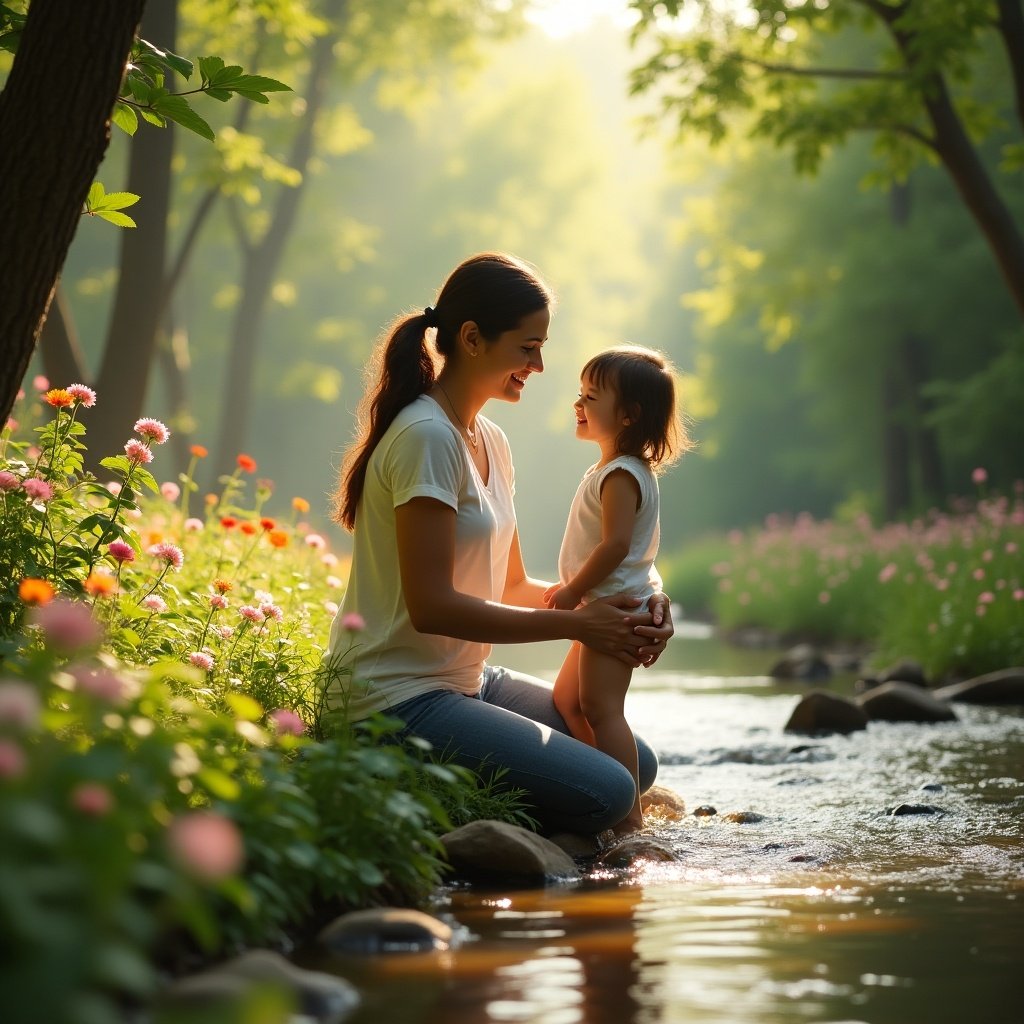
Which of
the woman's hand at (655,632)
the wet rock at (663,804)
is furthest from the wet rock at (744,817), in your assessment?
the woman's hand at (655,632)

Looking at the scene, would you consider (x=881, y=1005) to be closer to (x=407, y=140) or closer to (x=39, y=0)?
(x=39, y=0)

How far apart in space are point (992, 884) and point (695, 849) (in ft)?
3.19

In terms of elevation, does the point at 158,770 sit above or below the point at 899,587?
below

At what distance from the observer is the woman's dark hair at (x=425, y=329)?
4.33 meters

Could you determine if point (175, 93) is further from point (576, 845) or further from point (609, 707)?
point (576, 845)

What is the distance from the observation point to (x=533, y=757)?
4188 millimetres

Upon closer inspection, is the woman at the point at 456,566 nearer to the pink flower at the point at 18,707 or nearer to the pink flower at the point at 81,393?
the pink flower at the point at 81,393

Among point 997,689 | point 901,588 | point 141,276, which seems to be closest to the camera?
point 997,689

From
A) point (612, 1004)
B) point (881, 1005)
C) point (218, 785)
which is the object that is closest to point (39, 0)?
point (218, 785)

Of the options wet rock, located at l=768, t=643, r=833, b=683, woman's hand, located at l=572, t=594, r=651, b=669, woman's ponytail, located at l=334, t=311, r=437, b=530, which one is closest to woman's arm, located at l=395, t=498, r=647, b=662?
woman's hand, located at l=572, t=594, r=651, b=669

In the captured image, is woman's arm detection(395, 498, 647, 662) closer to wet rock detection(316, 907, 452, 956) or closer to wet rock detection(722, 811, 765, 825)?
wet rock detection(316, 907, 452, 956)

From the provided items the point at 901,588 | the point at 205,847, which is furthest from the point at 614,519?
the point at 901,588

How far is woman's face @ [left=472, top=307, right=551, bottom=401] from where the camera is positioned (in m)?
4.41

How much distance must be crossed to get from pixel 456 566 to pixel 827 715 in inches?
157
